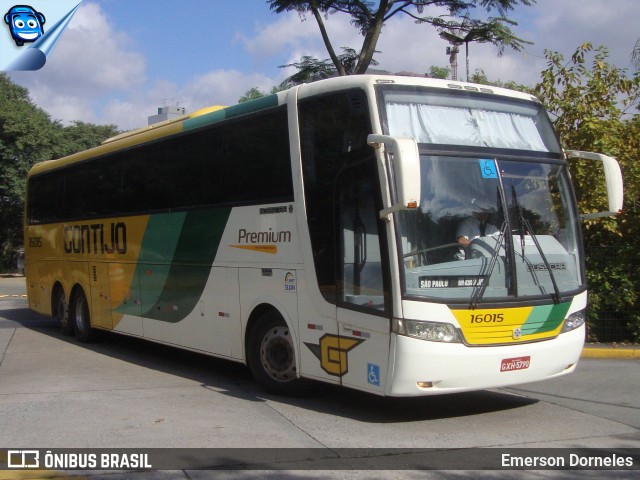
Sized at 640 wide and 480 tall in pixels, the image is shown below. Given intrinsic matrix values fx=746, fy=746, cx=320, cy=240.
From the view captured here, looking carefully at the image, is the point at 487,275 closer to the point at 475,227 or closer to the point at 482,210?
the point at 475,227

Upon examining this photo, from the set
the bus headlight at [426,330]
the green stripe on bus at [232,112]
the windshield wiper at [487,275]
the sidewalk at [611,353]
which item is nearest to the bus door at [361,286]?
the bus headlight at [426,330]

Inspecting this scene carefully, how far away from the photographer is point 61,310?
15.7 metres

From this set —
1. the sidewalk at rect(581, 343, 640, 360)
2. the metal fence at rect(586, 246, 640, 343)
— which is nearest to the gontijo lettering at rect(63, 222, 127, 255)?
the sidewalk at rect(581, 343, 640, 360)

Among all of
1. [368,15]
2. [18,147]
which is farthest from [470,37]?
[18,147]

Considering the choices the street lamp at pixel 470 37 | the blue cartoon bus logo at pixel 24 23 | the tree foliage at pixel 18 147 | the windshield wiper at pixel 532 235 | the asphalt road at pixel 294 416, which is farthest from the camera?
the tree foliage at pixel 18 147

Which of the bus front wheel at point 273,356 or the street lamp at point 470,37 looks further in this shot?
the street lamp at point 470,37

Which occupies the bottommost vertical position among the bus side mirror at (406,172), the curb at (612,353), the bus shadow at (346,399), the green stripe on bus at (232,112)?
the curb at (612,353)

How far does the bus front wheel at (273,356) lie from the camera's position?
8820 mm

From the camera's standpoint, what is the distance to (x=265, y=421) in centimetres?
787

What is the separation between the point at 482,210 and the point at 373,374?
6.57 feet

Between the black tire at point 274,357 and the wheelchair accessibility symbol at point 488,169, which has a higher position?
the wheelchair accessibility symbol at point 488,169

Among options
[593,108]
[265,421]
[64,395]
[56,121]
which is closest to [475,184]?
[265,421]

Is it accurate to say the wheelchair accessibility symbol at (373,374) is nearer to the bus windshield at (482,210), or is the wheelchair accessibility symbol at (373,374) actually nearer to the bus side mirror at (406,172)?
the bus windshield at (482,210)

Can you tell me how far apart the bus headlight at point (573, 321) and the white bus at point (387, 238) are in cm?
5
